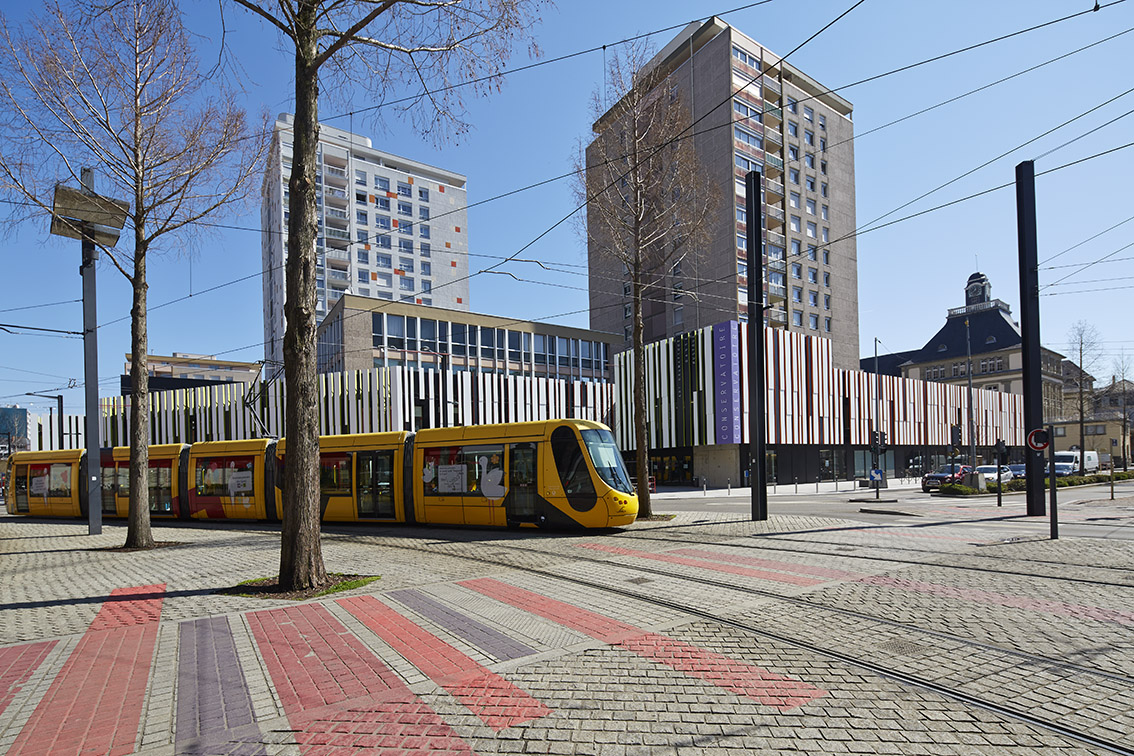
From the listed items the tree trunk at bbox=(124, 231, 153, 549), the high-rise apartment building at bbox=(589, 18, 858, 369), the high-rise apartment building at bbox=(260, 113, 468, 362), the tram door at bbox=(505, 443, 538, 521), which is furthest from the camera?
the high-rise apartment building at bbox=(260, 113, 468, 362)

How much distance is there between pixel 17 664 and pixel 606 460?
34.6 ft

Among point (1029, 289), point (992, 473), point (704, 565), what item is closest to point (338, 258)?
point (992, 473)

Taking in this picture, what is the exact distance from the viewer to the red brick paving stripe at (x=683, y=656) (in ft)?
15.4

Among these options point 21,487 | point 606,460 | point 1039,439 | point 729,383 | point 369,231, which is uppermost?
point 369,231

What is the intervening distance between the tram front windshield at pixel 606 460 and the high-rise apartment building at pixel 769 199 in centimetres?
3320

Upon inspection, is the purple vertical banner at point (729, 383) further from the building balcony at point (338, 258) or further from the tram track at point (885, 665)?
the building balcony at point (338, 258)

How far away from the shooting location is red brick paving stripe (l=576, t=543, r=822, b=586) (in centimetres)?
882

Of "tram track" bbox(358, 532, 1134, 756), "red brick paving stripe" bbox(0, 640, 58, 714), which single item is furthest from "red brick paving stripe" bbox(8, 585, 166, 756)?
"tram track" bbox(358, 532, 1134, 756)

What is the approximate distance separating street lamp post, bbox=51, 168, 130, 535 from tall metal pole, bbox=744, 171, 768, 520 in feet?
47.8

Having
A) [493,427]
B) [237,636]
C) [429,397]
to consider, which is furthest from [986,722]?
[429,397]

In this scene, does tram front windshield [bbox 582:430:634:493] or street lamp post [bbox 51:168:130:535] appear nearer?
street lamp post [bbox 51:168:130:535]

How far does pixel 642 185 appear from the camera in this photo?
1791 cm

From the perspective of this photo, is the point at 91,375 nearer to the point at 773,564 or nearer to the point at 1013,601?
the point at 773,564

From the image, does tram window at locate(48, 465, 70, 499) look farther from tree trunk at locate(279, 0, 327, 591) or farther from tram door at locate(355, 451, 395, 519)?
tree trunk at locate(279, 0, 327, 591)
